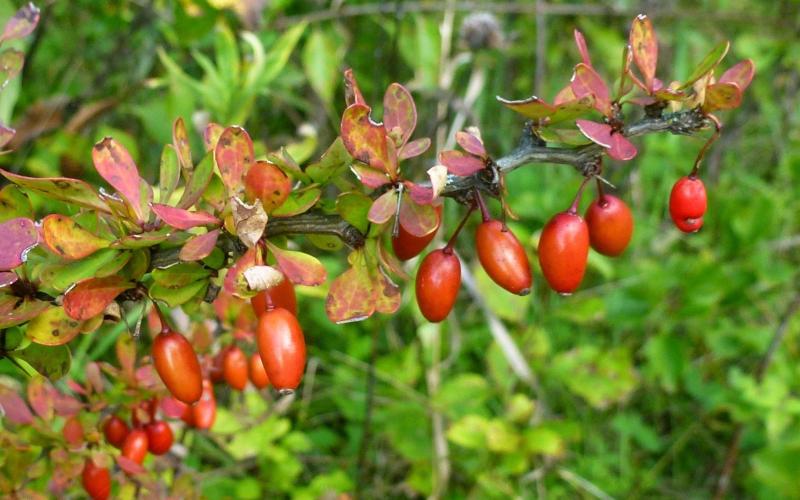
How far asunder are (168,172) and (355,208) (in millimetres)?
215

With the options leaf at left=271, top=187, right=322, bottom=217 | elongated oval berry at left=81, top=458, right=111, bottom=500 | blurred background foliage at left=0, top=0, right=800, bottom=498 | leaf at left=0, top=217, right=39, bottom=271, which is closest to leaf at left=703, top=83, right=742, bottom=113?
leaf at left=271, top=187, right=322, bottom=217

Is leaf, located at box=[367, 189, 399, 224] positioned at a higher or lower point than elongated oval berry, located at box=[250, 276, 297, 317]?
higher

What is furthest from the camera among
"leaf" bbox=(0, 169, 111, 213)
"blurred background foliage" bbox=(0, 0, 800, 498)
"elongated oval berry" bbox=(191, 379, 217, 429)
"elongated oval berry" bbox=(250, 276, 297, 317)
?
"blurred background foliage" bbox=(0, 0, 800, 498)

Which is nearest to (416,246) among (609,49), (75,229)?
(75,229)

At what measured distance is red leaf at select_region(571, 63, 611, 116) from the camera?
739mm

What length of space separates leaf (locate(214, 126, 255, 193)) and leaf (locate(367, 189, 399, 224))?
0.12 m

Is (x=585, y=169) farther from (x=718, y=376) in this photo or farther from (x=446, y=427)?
(x=718, y=376)

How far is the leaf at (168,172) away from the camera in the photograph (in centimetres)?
82

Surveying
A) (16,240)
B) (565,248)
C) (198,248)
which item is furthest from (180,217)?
(565,248)

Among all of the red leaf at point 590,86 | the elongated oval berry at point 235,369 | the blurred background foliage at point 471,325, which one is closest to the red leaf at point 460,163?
the red leaf at point 590,86

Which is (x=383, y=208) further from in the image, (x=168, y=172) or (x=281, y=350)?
(x=168, y=172)

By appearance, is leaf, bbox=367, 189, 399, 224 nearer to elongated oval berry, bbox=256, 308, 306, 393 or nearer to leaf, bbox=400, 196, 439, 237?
leaf, bbox=400, 196, 439, 237

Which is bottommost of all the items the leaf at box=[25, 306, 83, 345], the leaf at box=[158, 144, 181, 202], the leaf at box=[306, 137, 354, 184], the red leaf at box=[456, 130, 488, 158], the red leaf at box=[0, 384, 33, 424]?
the red leaf at box=[0, 384, 33, 424]

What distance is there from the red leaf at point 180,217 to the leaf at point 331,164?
102 millimetres
